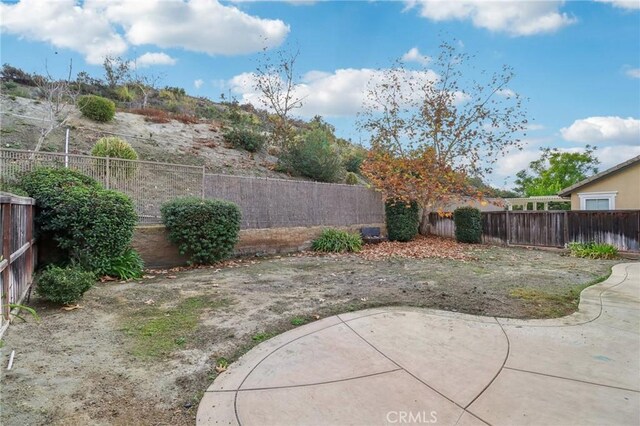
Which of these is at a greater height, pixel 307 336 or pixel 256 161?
pixel 256 161

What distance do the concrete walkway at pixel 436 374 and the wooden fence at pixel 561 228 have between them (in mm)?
8050

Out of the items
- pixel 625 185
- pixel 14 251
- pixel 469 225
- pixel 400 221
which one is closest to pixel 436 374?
pixel 14 251

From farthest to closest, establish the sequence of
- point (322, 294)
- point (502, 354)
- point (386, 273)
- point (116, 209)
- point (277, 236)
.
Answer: point (277, 236), point (386, 273), point (116, 209), point (322, 294), point (502, 354)

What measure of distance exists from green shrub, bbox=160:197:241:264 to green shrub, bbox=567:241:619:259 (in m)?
9.74

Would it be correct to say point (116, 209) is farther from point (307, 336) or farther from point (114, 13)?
point (114, 13)

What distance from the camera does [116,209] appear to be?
6.09m

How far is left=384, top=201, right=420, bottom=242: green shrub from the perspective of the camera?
13.1 meters

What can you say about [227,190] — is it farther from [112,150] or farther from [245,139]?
[245,139]

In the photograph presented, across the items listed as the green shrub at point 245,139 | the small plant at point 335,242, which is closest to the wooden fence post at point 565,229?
the small plant at point 335,242

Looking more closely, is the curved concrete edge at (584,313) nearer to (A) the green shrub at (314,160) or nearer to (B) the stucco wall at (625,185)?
(B) the stucco wall at (625,185)

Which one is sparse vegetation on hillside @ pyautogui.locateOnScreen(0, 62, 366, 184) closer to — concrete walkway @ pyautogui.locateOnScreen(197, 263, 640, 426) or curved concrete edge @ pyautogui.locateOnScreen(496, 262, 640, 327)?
curved concrete edge @ pyautogui.locateOnScreen(496, 262, 640, 327)

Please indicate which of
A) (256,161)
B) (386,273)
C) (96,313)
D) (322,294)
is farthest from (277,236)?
(256,161)

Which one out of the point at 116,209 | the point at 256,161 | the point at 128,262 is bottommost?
the point at 128,262

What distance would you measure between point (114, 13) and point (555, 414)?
11.9 m
